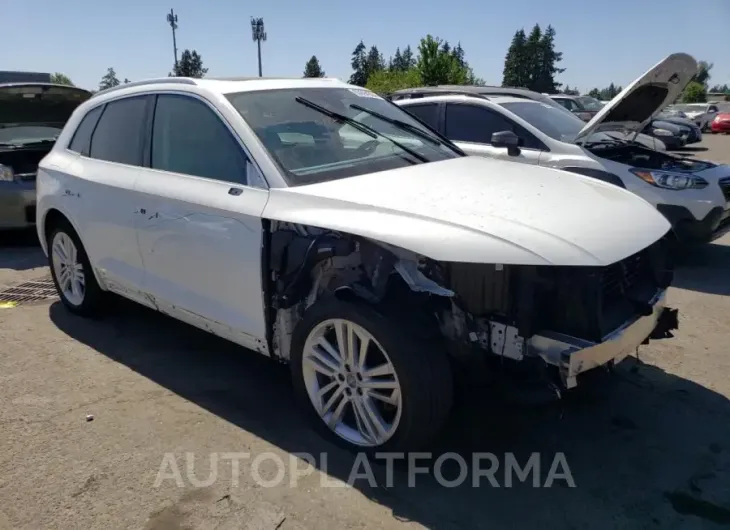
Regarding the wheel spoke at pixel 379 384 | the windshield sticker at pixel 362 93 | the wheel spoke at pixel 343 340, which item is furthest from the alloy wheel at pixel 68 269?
the wheel spoke at pixel 379 384

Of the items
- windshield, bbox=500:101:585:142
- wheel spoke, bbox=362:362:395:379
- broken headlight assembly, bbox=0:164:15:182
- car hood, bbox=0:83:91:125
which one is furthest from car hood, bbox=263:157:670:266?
car hood, bbox=0:83:91:125

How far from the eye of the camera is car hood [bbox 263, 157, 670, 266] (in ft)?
8.45

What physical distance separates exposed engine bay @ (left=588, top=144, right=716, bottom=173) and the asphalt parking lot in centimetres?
240

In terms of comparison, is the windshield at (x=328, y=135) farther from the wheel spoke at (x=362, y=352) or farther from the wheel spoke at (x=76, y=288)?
the wheel spoke at (x=76, y=288)

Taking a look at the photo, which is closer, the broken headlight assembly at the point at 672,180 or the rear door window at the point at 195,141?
the rear door window at the point at 195,141

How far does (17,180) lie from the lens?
285 inches

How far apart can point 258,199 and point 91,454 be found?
5.13ft

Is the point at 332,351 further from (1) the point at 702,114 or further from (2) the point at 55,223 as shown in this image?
(1) the point at 702,114

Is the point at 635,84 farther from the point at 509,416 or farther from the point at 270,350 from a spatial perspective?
the point at 270,350

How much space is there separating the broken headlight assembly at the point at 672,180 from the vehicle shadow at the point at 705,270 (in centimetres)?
86

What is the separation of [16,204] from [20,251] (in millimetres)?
692

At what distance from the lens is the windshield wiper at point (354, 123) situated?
3807mm

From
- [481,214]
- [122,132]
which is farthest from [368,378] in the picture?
[122,132]

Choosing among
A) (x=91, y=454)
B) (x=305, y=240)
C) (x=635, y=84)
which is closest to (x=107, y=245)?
(x=91, y=454)
